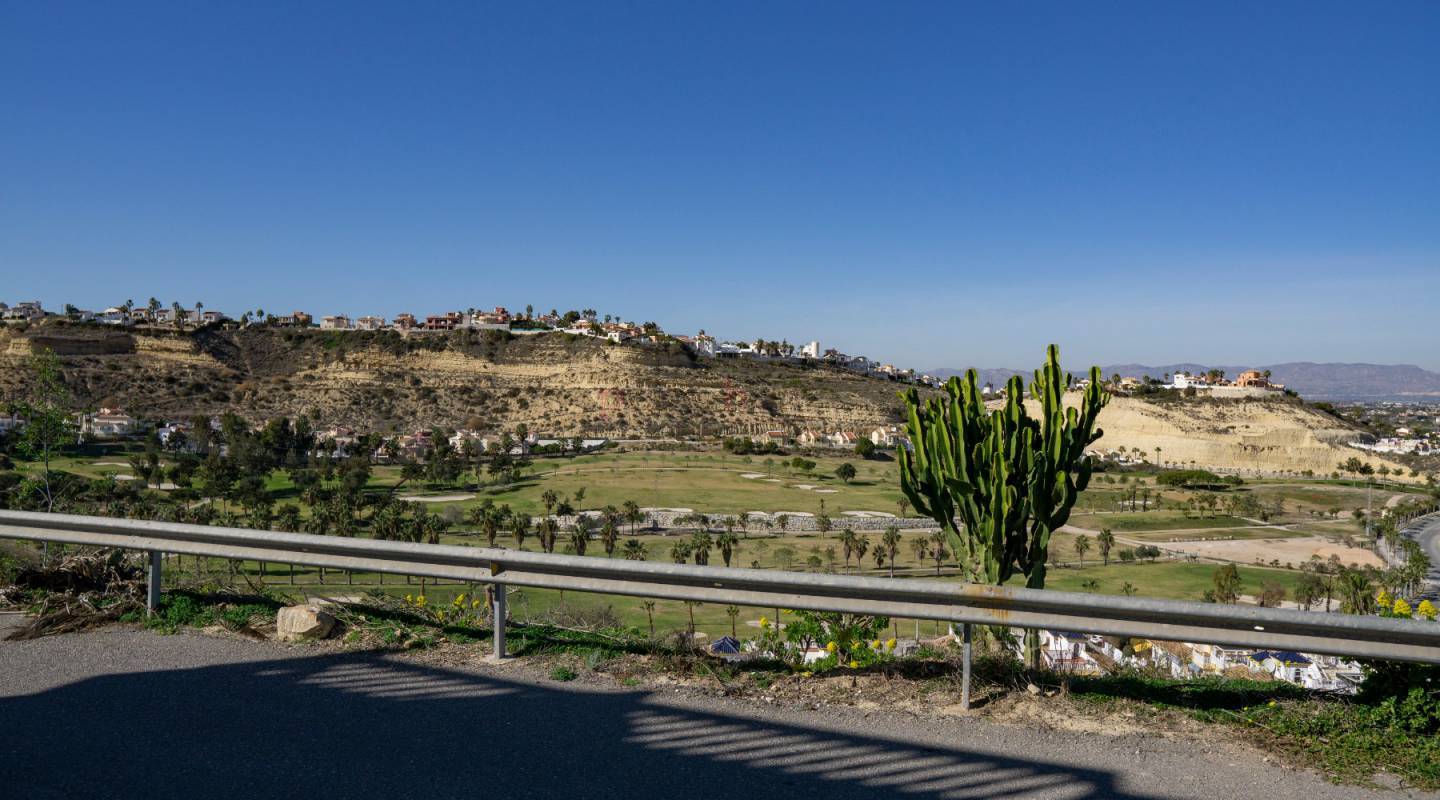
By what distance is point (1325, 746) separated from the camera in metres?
4.38

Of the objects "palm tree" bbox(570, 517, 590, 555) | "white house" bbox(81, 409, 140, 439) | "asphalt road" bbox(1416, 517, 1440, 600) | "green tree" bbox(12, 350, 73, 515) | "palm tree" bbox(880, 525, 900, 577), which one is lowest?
"asphalt road" bbox(1416, 517, 1440, 600)

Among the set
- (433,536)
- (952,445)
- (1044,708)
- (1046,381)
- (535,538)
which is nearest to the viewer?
(1044,708)

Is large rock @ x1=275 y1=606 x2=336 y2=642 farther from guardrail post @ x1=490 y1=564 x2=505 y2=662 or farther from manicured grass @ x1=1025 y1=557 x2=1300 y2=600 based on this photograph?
manicured grass @ x1=1025 y1=557 x2=1300 y2=600

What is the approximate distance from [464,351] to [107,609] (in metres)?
115

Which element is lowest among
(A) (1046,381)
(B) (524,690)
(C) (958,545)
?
(B) (524,690)

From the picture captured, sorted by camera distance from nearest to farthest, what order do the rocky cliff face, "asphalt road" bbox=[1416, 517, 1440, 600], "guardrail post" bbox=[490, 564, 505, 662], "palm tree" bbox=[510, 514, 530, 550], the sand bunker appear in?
1. "guardrail post" bbox=[490, 564, 505, 662]
2. "palm tree" bbox=[510, 514, 530, 550]
3. "asphalt road" bbox=[1416, 517, 1440, 600]
4. the sand bunker
5. the rocky cliff face

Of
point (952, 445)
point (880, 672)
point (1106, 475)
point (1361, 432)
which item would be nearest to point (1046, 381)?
point (952, 445)

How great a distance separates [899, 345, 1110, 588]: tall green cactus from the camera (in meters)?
7.12

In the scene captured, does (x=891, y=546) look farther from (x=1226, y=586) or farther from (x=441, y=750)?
(x=441, y=750)

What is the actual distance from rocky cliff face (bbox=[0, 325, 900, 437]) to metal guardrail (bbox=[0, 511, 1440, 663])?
304 feet

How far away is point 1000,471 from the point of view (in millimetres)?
7016

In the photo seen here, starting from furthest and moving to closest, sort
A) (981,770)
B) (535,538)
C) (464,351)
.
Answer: (464,351)
(535,538)
(981,770)

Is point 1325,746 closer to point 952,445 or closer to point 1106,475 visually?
point 952,445

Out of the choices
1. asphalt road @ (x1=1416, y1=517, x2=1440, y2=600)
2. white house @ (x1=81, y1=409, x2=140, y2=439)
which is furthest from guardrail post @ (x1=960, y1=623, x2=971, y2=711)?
white house @ (x1=81, y1=409, x2=140, y2=439)
